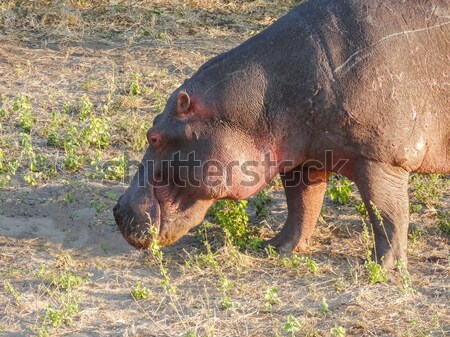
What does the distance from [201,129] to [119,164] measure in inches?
77.4

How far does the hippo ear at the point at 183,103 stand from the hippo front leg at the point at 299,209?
995 mm

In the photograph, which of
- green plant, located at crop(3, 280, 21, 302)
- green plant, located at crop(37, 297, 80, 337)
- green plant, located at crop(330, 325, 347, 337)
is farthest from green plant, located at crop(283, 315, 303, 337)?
green plant, located at crop(3, 280, 21, 302)

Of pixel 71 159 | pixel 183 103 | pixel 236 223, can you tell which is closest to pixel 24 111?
pixel 71 159

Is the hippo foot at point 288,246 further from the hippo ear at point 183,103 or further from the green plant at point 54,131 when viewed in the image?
the green plant at point 54,131

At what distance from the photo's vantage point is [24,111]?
9031 millimetres

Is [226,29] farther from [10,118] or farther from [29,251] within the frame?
[29,251]

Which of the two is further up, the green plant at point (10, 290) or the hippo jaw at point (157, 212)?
the hippo jaw at point (157, 212)

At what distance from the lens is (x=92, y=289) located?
648 cm

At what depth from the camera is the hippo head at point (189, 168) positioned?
6.50 meters

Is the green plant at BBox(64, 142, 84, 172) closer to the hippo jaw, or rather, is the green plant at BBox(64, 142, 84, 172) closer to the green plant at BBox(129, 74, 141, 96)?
the green plant at BBox(129, 74, 141, 96)

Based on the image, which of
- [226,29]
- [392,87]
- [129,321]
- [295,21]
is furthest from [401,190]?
[226,29]

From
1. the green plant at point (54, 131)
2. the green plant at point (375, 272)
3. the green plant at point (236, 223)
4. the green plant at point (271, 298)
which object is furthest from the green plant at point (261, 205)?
the green plant at point (54, 131)

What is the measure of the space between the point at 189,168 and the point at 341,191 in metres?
1.59

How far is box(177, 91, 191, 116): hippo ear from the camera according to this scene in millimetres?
6496
